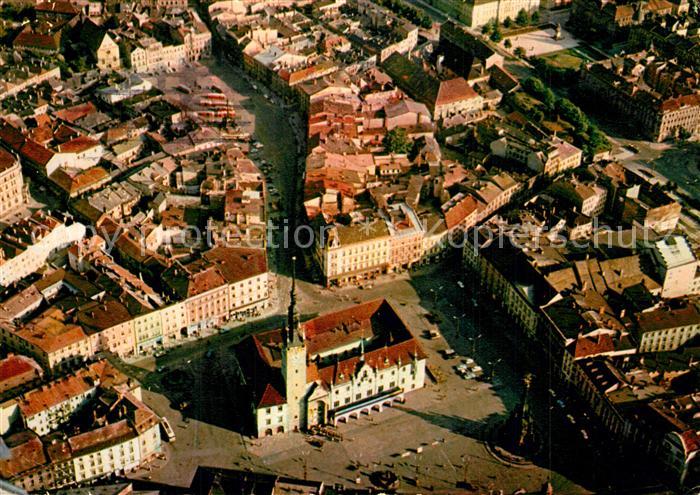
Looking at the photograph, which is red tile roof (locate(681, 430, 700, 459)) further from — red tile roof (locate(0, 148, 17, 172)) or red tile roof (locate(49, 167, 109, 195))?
red tile roof (locate(0, 148, 17, 172))

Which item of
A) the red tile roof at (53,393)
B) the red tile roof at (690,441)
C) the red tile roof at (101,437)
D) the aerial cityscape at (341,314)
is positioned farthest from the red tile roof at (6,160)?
the red tile roof at (690,441)

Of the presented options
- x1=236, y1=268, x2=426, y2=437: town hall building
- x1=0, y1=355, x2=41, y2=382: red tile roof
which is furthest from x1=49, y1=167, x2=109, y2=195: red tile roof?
x1=236, y1=268, x2=426, y2=437: town hall building

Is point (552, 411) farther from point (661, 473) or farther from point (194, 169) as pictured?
point (194, 169)

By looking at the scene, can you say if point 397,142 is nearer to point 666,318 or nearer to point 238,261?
point 238,261

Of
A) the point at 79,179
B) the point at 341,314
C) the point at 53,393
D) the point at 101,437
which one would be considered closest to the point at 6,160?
the point at 79,179

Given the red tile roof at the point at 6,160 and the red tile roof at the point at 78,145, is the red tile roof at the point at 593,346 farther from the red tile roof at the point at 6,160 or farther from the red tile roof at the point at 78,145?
the red tile roof at the point at 6,160

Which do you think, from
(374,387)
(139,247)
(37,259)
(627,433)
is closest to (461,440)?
(374,387)
